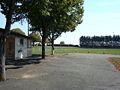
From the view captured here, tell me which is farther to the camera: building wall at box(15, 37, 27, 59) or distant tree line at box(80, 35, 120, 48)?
distant tree line at box(80, 35, 120, 48)

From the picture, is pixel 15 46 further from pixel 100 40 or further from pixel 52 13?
pixel 100 40

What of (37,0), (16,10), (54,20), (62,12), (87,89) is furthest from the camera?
(54,20)

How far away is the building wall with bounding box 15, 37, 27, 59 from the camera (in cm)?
3109

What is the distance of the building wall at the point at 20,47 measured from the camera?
3109 centimetres

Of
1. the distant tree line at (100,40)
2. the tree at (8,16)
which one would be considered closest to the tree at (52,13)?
the tree at (8,16)

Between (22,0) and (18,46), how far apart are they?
16810mm

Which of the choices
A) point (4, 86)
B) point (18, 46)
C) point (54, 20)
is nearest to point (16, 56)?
point (18, 46)

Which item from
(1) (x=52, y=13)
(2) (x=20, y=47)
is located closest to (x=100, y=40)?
(2) (x=20, y=47)

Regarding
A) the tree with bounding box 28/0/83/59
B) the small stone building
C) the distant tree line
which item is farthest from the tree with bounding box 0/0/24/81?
the distant tree line

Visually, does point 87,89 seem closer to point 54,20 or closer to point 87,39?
point 54,20

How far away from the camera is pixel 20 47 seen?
32.9m

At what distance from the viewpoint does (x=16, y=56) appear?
30.8 metres

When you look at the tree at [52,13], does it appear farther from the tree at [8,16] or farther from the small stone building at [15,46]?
the small stone building at [15,46]

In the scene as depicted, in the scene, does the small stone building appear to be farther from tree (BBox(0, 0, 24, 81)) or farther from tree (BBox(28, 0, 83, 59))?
tree (BBox(0, 0, 24, 81))
